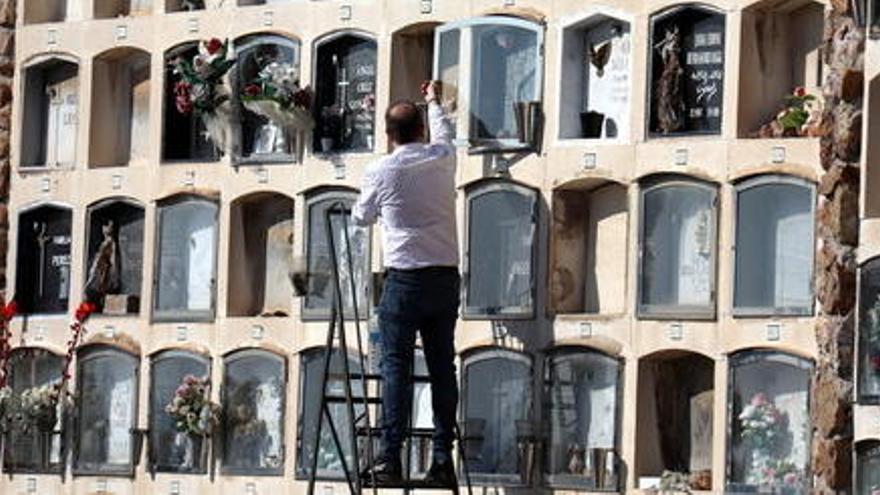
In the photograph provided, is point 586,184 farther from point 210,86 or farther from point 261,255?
point 210,86

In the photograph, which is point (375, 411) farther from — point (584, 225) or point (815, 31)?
point (815, 31)

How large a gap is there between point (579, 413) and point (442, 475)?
45.3 inches

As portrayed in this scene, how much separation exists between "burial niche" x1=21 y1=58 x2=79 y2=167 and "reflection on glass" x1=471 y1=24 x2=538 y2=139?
281cm

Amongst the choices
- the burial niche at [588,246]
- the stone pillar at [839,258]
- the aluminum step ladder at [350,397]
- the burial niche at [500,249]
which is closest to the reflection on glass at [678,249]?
the burial niche at [588,246]

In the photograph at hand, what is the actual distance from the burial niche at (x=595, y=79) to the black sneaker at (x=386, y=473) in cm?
203

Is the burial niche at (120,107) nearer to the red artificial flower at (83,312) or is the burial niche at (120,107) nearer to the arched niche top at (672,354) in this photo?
the red artificial flower at (83,312)

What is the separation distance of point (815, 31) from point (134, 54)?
426cm

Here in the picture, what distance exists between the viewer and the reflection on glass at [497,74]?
17.1 metres

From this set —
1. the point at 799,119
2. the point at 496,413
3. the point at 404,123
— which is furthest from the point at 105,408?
the point at 799,119

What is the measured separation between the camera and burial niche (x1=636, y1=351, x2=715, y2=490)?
16453 millimetres

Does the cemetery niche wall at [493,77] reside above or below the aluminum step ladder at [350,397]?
above

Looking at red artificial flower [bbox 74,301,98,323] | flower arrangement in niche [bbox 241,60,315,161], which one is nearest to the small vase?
flower arrangement in niche [bbox 241,60,315,161]

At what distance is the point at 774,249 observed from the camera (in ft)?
53.1

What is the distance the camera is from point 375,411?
56.7 feet
